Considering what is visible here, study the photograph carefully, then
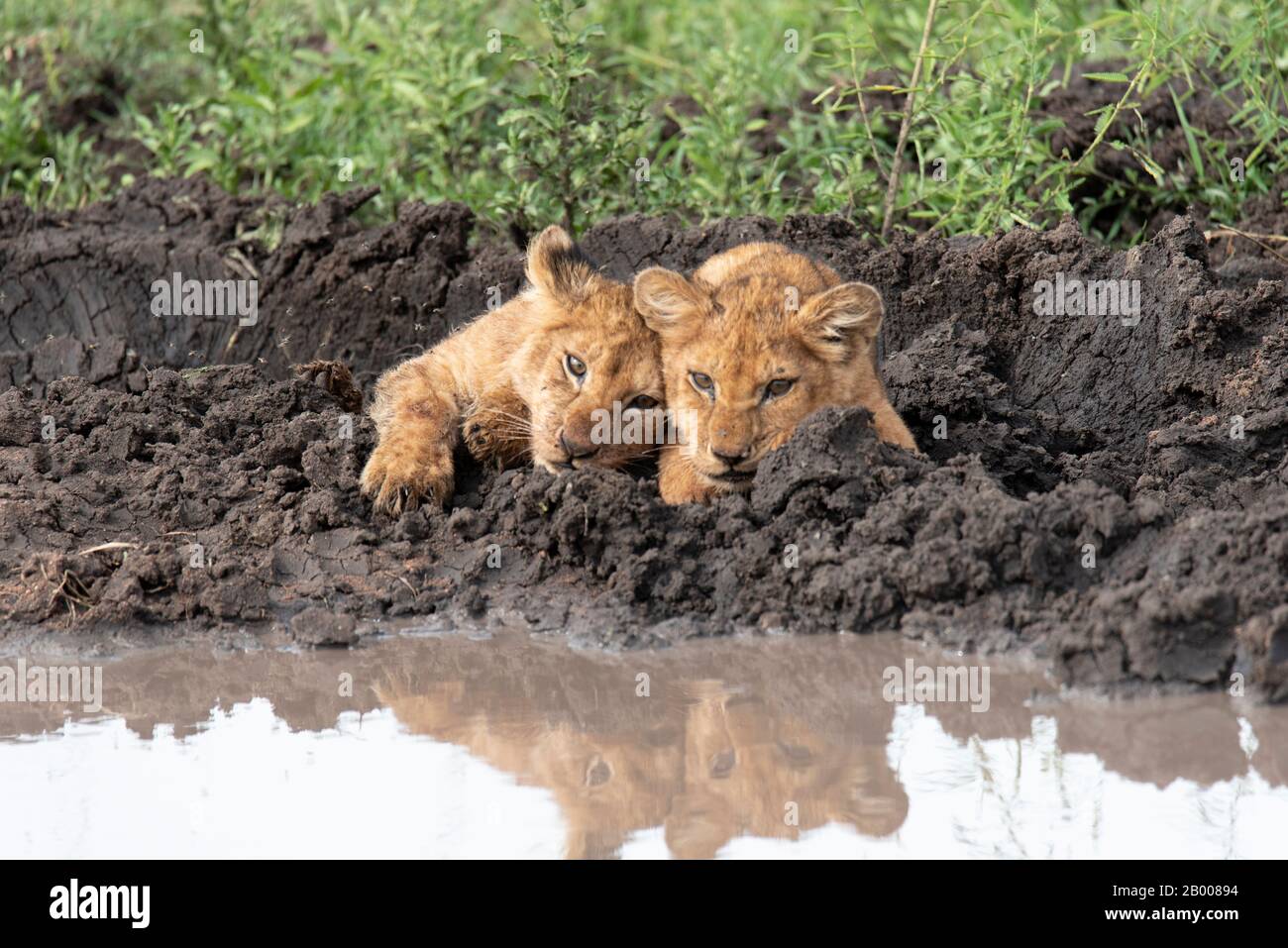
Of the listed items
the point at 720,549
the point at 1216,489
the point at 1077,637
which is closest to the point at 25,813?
the point at 720,549

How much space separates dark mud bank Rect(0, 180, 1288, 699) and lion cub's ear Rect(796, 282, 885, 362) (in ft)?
1.28

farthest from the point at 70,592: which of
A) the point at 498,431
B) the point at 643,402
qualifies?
the point at 643,402

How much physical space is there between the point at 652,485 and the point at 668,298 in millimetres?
685

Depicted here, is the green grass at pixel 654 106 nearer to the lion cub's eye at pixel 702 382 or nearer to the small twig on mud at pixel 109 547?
the lion cub's eye at pixel 702 382

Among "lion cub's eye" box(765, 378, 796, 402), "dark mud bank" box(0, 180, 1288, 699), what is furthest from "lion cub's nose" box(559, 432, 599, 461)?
"lion cub's eye" box(765, 378, 796, 402)

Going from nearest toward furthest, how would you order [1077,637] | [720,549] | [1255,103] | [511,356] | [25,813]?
[25,813] → [1077,637] → [720,549] → [511,356] → [1255,103]

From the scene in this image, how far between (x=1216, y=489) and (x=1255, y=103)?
8.48ft

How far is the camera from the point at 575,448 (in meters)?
5.82

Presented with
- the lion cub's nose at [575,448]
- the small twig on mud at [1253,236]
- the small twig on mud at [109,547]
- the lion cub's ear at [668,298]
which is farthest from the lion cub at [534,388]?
the small twig on mud at [1253,236]

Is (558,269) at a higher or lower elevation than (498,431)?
higher

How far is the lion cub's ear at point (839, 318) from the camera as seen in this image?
19.1 ft

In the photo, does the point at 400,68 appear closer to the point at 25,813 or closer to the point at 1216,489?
the point at 1216,489

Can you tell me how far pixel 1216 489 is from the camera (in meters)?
5.95

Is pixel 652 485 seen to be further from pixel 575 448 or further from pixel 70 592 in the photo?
pixel 70 592
